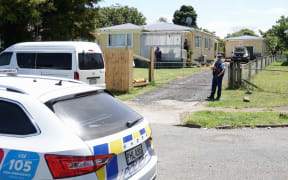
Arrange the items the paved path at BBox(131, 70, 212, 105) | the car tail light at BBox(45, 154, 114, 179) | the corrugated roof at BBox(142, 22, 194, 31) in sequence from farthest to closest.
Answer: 1. the corrugated roof at BBox(142, 22, 194, 31)
2. the paved path at BBox(131, 70, 212, 105)
3. the car tail light at BBox(45, 154, 114, 179)

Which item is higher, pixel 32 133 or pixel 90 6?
pixel 90 6

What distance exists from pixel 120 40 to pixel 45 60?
20.3 metres

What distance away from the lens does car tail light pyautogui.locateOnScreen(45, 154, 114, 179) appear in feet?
9.96

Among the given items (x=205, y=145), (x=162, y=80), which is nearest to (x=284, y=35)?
(x=162, y=80)

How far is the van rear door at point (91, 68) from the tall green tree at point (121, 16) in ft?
214

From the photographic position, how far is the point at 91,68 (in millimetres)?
12398

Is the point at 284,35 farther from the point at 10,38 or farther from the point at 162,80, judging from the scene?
the point at 10,38

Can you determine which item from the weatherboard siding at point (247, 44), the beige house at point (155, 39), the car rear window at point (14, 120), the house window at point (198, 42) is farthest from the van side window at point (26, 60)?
the weatherboard siding at point (247, 44)

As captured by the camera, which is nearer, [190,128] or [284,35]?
[190,128]

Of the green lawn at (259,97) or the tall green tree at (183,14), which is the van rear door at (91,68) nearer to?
the green lawn at (259,97)

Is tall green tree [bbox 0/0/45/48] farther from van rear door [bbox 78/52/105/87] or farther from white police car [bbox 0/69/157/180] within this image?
white police car [bbox 0/69/157/180]

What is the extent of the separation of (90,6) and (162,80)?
7.02 metres

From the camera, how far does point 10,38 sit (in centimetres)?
2039

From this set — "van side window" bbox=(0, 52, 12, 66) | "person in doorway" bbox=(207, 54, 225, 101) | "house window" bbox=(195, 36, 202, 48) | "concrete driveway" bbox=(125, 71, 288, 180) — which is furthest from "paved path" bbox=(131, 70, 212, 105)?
"house window" bbox=(195, 36, 202, 48)
